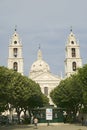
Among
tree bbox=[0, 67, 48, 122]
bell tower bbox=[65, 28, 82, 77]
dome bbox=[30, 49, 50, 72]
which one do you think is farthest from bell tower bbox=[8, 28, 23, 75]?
tree bbox=[0, 67, 48, 122]

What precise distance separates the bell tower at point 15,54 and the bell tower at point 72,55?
1470 centimetres

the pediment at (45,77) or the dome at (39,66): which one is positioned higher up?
the dome at (39,66)

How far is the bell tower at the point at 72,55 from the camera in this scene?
11975 centimetres

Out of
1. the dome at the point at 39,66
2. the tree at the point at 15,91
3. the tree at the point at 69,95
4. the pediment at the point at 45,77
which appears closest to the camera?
the tree at the point at 15,91

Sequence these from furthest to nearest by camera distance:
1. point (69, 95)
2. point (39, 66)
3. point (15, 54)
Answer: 1. point (39, 66)
2. point (15, 54)
3. point (69, 95)

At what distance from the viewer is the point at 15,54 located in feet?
398

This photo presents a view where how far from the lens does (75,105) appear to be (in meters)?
77.0

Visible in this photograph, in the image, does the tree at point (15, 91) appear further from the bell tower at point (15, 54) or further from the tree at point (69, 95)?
the bell tower at point (15, 54)

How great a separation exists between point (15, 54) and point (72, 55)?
18223 mm

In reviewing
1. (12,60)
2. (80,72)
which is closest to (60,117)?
(80,72)

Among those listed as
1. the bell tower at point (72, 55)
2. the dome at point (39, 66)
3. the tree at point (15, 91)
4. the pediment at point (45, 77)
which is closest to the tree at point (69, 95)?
the tree at point (15, 91)

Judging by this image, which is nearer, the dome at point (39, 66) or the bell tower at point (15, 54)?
the bell tower at point (15, 54)

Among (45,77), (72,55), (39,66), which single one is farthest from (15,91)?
(39,66)

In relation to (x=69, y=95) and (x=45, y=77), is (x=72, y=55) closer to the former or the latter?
(x=45, y=77)
